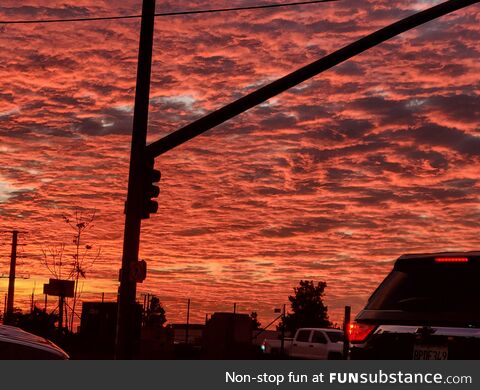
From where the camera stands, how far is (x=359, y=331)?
9359mm

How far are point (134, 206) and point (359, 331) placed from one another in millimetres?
6974

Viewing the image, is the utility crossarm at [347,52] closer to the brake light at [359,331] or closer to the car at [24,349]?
the brake light at [359,331]

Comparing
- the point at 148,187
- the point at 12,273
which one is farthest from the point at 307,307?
the point at 148,187

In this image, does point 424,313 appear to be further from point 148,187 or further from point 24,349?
point 148,187

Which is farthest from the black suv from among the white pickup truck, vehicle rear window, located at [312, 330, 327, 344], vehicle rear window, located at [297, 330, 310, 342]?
vehicle rear window, located at [297, 330, 310, 342]

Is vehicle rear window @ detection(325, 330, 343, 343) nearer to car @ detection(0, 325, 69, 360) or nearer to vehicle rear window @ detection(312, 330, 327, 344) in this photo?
vehicle rear window @ detection(312, 330, 327, 344)

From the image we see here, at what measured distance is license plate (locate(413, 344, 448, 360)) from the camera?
8.70m

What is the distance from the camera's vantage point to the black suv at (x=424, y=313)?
8703mm

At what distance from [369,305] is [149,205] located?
7.16 meters

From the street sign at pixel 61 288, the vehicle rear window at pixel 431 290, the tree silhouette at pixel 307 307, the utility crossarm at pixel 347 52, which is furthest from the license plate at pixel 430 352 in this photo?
the tree silhouette at pixel 307 307

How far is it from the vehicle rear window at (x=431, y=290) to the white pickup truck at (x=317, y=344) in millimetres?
28696

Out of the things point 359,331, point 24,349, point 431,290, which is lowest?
point 24,349

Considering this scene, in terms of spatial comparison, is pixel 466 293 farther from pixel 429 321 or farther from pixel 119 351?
pixel 119 351
